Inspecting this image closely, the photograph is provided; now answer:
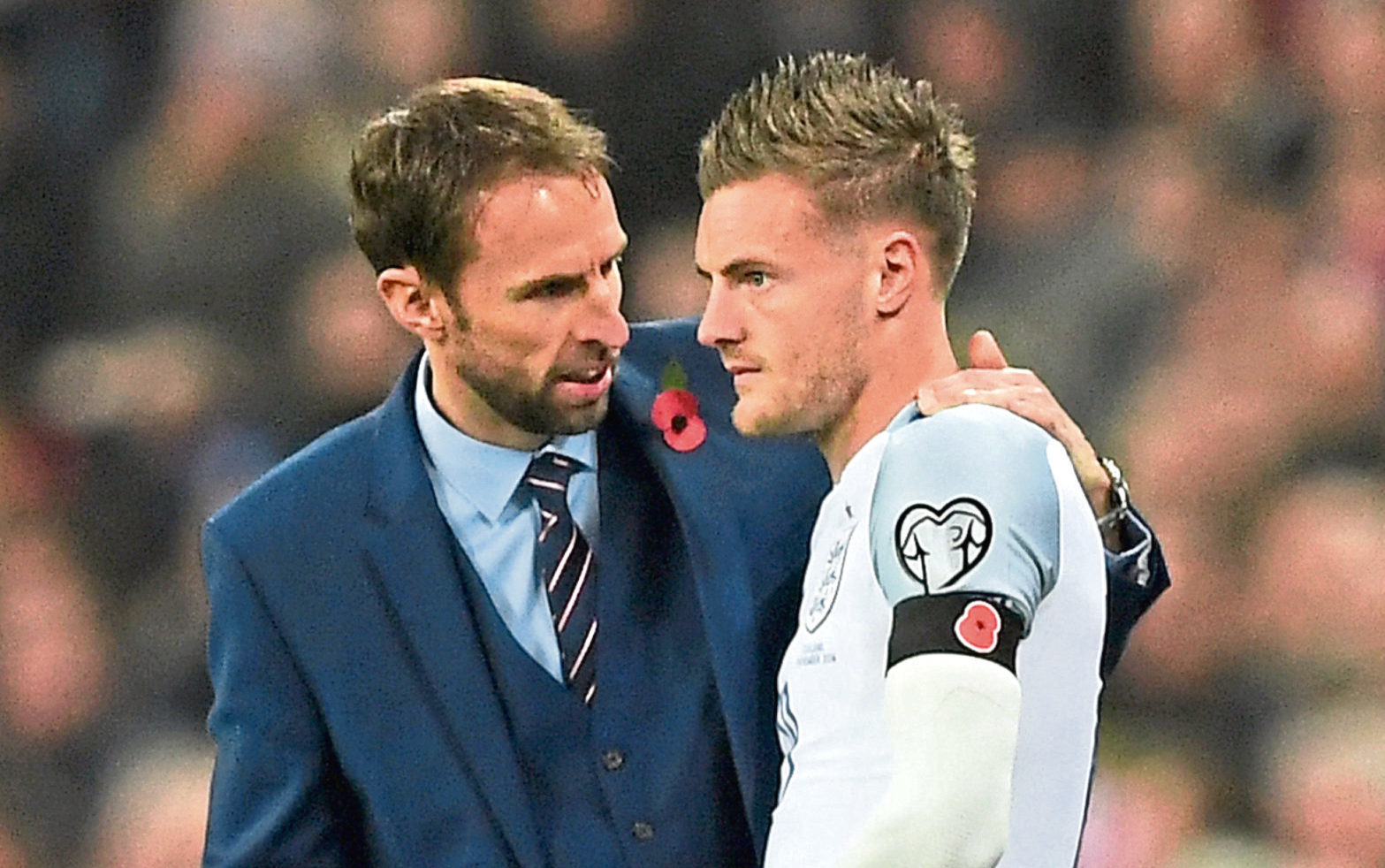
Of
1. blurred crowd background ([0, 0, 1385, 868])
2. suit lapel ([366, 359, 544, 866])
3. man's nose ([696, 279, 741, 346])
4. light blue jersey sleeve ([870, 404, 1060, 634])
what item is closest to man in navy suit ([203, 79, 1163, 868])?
suit lapel ([366, 359, 544, 866])

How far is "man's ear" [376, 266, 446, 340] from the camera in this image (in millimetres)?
2191

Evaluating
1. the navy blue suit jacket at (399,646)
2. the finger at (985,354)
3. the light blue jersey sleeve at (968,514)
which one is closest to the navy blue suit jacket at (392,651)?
the navy blue suit jacket at (399,646)

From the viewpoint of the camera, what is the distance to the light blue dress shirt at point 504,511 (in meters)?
2.05

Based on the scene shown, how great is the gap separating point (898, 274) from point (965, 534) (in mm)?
408

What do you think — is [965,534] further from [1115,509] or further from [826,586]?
[1115,509]

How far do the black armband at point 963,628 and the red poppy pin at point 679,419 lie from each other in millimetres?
560

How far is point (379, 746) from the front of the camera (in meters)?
1.99

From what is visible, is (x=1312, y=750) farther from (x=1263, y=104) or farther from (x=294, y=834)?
(x=294, y=834)

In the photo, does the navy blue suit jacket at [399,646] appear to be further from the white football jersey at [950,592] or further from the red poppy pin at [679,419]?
the white football jersey at [950,592]

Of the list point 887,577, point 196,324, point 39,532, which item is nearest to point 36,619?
point 39,532

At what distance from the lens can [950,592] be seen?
5.12ft

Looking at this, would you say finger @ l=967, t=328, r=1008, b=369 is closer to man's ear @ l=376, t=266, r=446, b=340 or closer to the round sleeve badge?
the round sleeve badge

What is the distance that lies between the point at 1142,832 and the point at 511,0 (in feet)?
6.02

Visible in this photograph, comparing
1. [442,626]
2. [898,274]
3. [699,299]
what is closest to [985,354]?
[898,274]
